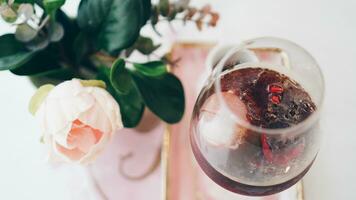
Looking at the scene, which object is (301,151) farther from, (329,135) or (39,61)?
(39,61)

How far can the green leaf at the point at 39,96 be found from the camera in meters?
0.50

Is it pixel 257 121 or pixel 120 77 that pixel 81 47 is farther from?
pixel 257 121

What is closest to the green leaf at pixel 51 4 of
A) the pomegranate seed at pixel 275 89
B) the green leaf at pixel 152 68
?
the green leaf at pixel 152 68

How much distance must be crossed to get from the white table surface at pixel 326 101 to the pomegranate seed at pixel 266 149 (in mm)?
155

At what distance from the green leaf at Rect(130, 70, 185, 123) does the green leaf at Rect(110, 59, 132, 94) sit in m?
0.04

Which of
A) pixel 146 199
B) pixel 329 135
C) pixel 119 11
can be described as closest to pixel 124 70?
pixel 119 11

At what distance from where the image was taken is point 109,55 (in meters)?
0.59

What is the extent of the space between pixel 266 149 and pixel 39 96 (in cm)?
24

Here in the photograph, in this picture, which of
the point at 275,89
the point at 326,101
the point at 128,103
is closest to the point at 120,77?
the point at 128,103

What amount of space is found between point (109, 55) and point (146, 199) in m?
0.18

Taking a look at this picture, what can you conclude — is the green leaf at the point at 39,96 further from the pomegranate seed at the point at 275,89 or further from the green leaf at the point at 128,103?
the pomegranate seed at the point at 275,89

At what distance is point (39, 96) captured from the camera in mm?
508

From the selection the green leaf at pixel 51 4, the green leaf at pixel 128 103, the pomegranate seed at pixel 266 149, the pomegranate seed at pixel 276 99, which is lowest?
the green leaf at pixel 128 103

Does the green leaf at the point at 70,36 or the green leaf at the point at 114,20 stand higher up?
the green leaf at the point at 114,20
